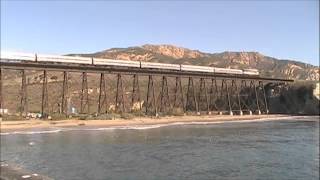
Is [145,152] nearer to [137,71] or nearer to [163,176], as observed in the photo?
[163,176]

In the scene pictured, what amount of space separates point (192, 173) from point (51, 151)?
36.3 ft

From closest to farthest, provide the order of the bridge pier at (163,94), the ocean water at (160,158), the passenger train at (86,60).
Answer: the ocean water at (160,158) < the passenger train at (86,60) < the bridge pier at (163,94)

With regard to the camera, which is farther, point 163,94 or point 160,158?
point 163,94

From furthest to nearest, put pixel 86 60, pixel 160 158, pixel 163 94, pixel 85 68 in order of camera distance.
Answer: pixel 163 94 < pixel 86 60 < pixel 85 68 < pixel 160 158

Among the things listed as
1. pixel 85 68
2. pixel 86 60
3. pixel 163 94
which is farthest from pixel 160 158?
pixel 163 94

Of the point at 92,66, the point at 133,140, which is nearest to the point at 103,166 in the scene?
the point at 133,140

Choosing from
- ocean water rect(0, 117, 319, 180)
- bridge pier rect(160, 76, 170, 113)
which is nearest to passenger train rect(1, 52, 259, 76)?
bridge pier rect(160, 76, 170, 113)

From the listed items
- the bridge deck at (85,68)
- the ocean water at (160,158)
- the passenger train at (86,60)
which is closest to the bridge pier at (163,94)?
the bridge deck at (85,68)

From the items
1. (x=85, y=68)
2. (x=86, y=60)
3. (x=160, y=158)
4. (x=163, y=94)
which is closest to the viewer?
(x=160, y=158)

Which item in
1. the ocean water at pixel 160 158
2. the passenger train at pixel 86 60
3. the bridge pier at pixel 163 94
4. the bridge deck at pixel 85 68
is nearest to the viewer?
the ocean water at pixel 160 158

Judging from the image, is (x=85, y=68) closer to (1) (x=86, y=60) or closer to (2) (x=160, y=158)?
(1) (x=86, y=60)

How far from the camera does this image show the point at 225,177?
19.8 metres

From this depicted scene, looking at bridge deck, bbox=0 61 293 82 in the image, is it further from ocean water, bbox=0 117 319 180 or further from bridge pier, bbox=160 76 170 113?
ocean water, bbox=0 117 319 180

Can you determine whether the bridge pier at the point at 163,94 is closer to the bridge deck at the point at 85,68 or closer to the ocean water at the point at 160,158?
the bridge deck at the point at 85,68
